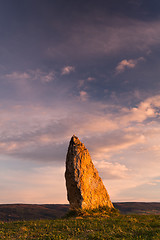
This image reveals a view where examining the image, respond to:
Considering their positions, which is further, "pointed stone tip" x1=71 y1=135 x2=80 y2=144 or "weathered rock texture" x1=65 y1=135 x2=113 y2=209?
"pointed stone tip" x1=71 y1=135 x2=80 y2=144

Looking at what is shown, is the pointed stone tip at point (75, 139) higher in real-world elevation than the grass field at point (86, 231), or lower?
→ higher

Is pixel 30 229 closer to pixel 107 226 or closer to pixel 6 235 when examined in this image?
pixel 6 235

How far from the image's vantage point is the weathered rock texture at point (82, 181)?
924 inches

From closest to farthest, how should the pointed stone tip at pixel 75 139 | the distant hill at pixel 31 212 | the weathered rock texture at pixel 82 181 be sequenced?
the weathered rock texture at pixel 82 181, the pointed stone tip at pixel 75 139, the distant hill at pixel 31 212

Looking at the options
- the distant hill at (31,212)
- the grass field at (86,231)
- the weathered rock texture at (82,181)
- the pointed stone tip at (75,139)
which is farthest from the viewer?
the distant hill at (31,212)

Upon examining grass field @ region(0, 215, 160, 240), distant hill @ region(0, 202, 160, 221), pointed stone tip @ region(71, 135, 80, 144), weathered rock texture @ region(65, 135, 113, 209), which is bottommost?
distant hill @ region(0, 202, 160, 221)

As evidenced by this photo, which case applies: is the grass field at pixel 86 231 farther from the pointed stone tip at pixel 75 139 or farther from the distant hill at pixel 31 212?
the distant hill at pixel 31 212

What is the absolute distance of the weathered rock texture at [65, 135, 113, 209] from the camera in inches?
924

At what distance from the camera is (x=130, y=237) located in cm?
1402

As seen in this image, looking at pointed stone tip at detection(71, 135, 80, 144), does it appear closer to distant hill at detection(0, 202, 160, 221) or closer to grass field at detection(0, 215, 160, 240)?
grass field at detection(0, 215, 160, 240)

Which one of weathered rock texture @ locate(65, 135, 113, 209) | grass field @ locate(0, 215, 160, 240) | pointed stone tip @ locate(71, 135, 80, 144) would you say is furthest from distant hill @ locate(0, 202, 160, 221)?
grass field @ locate(0, 215, 160, 240)

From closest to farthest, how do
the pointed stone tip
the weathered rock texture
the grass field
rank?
the grass field
the weathered rock texture
the pointed stone tip

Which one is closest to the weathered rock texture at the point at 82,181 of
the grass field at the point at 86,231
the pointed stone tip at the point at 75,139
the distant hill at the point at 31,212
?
the pointed stone tip at the point at 75,139

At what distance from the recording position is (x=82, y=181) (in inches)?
938
